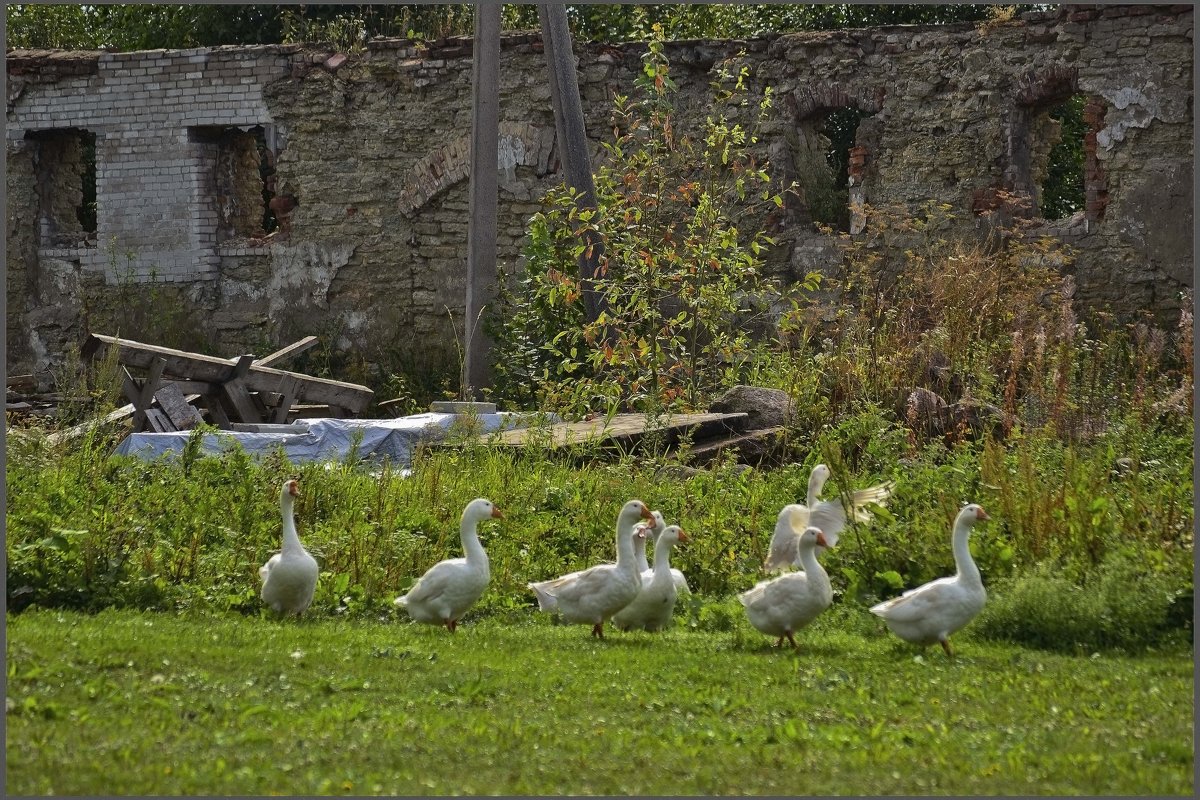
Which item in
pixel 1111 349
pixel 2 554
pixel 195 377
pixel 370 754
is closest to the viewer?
pixel 370 754

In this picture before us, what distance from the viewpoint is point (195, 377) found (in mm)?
12500

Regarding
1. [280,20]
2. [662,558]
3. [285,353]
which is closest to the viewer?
[662,558]

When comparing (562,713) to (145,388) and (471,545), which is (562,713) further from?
(145,388)

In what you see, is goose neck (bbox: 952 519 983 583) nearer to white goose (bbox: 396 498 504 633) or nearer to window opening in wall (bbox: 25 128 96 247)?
white goose (bbox: 396 498 504 633)

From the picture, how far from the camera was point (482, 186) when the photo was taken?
1380 centimetres

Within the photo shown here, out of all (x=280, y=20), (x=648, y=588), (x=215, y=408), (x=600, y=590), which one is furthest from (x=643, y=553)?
(x=280, y=20)

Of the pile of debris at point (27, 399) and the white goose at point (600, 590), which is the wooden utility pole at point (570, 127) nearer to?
the pile of debris at point (27, 399)

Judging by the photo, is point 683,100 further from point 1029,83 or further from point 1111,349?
point 1111,349

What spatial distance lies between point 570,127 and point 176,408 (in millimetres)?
4648

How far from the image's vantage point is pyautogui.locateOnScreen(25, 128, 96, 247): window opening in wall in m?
18.4

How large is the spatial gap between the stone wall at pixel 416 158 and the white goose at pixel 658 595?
9.16 meters

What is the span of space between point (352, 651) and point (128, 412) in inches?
264

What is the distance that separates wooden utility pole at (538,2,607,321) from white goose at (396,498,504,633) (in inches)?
270

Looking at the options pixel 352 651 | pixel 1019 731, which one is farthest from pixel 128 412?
pixel 1019 731
